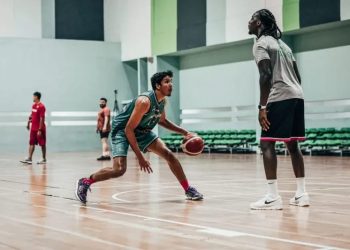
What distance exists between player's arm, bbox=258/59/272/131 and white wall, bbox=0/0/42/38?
22477 mm

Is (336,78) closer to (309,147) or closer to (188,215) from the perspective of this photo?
(309,147)

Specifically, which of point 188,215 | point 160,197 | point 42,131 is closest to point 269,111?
point 188,215

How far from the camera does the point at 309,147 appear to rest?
19859mm

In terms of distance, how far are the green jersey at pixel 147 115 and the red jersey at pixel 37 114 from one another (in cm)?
958

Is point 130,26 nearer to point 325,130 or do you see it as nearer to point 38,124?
point 325,130

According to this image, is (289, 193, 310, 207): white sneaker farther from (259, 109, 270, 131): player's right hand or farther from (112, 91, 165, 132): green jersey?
(112, 91, 165, 132): green jersey

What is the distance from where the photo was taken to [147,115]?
7559mm

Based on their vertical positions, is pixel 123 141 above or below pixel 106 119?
below

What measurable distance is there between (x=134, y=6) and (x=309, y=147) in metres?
10.9

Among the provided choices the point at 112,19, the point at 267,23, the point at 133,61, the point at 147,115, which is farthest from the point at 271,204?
the point at 112,19

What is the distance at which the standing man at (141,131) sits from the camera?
7.43 m

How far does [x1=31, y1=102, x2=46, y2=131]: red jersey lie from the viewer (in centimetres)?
1703

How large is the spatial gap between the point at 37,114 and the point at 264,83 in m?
11.2

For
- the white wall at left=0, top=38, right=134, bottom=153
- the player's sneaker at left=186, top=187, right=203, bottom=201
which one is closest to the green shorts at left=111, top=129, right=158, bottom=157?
the player's sneaker at left=186, top=187, right=203, bottom=201
